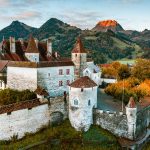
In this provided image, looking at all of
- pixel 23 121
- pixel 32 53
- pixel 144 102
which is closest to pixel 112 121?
pixel 23 121

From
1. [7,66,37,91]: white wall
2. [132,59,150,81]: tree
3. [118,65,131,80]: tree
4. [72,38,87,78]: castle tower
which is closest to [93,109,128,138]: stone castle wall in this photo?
[7,66,37,91]: white wall

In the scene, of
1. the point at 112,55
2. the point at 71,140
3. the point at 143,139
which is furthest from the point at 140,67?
the point at 112,55

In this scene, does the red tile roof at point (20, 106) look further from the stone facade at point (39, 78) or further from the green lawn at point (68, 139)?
the stone facade at point (39, 78)

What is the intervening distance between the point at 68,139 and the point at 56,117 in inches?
205

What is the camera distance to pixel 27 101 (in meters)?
45.2

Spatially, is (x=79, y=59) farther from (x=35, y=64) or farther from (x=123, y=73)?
(x=123, y=73)

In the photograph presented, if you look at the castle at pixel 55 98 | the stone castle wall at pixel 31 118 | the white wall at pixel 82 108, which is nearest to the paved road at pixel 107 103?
the castle at pixel 55 98

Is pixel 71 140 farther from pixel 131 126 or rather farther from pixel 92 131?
pixel 131 126

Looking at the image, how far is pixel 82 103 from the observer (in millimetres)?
47312

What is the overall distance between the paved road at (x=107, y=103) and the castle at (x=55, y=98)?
13.0 feet

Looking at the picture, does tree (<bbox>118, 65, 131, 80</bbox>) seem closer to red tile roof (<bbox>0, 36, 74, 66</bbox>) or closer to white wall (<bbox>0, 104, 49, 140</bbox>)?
red tile roof (<bbox>0, 36, 74, 66</bbox>)

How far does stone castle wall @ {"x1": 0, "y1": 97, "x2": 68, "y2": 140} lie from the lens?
42.2m

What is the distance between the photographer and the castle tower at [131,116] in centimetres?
4612

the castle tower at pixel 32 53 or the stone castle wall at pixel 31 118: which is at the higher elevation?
the castle tower at pixel 32 53
